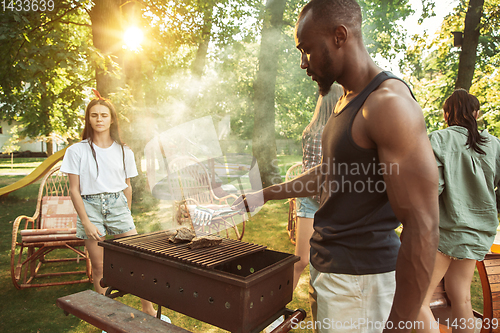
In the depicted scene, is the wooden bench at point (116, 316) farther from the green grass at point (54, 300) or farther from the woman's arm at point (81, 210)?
the green grass at point (54, 300)

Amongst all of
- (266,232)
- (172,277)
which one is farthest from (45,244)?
(266,232)

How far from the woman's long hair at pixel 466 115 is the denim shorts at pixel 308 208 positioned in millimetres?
1461

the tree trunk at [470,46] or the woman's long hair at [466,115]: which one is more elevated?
the tree trunk at [470,46]

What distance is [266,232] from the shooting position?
663cm

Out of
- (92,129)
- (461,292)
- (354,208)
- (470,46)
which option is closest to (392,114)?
(354,208)

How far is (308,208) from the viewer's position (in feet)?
10.4

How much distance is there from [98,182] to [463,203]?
11.5ft

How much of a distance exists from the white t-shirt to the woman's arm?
2.2 inches

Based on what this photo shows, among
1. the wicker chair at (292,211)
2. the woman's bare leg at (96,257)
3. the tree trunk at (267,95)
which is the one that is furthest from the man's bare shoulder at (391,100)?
the tree trunk at (267,95)

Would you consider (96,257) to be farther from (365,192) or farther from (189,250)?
(365,192)

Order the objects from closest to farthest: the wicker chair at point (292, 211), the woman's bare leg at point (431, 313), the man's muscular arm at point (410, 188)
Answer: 1. the man's muscular arm at point (410, 188)
2. the woman's bare leg at point (431, 313)
3. the wicker chair at point (292, 211)

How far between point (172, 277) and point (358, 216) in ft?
4.06

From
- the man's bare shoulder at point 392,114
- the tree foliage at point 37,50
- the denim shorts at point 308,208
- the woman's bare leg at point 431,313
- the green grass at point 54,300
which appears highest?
the tree foliage at point 37,50

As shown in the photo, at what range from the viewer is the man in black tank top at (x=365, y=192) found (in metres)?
1.00
